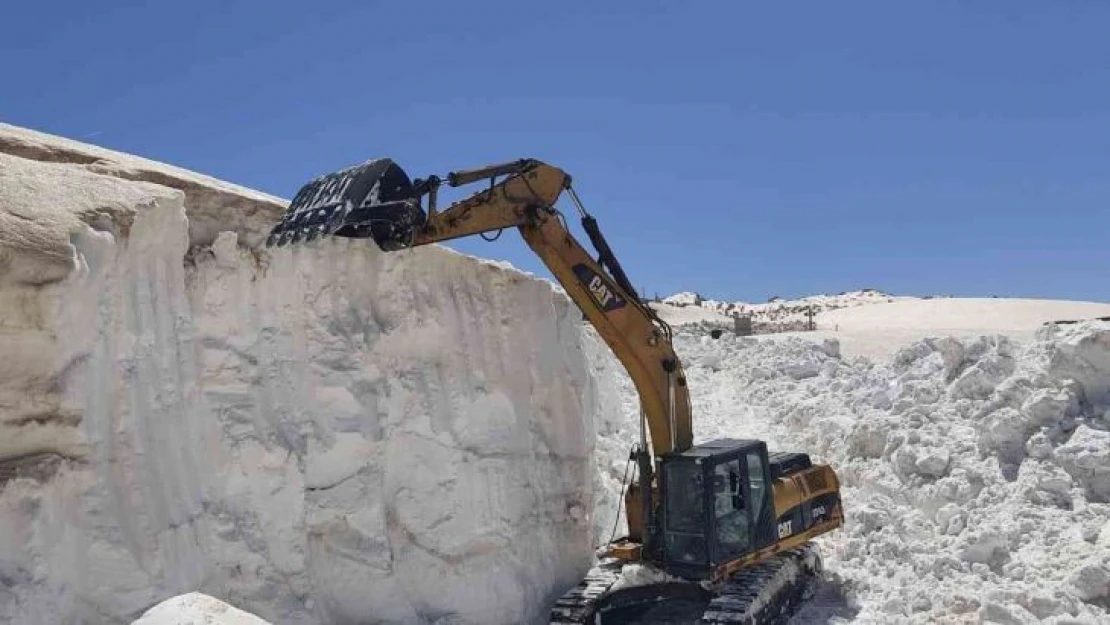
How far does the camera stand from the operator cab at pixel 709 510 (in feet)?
28.2

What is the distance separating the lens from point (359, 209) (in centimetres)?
804

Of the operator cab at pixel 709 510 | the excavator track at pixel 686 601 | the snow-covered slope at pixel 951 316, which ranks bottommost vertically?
the excavator track at pixel 686 601

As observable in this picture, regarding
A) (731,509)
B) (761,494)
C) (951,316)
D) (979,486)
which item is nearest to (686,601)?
(731,509)

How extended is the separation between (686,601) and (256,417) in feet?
13.8

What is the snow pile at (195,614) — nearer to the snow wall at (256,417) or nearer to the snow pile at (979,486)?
the snow wall at (256,417)

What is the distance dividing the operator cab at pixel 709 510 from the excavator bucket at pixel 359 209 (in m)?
3.21

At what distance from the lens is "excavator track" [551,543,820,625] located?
26.8 feet

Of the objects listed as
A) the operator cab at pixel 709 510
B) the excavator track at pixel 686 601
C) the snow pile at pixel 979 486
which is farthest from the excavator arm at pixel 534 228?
the snow pile at pixel 979 486

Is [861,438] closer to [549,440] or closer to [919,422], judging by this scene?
[919,422]

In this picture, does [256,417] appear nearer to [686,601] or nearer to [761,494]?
[686,601]

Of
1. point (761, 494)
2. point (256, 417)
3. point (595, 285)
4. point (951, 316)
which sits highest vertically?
point (951, 316)

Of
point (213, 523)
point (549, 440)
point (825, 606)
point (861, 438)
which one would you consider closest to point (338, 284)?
point (213, 523)

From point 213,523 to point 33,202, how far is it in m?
2.47

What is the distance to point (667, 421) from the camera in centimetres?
934
